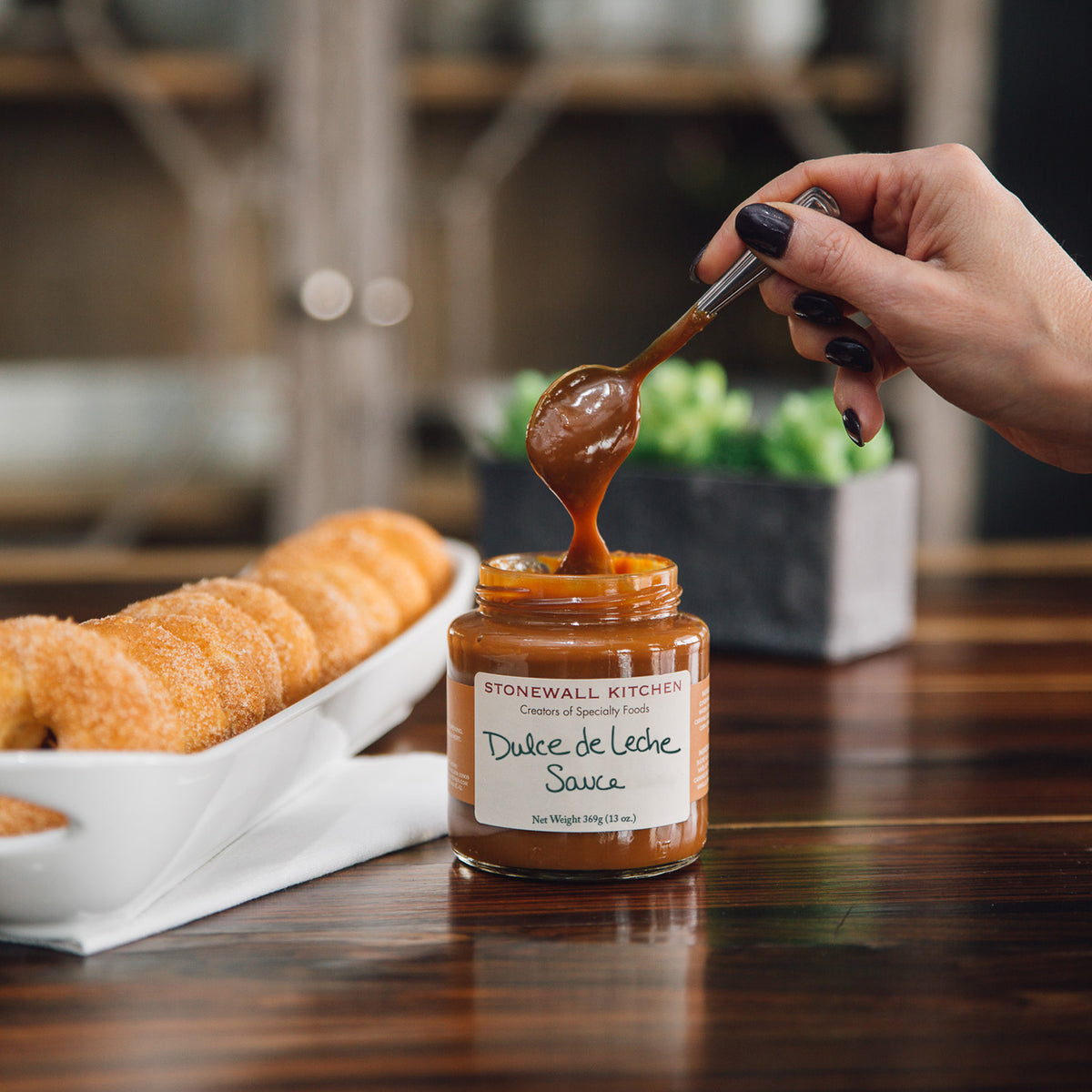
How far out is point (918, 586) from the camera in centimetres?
163

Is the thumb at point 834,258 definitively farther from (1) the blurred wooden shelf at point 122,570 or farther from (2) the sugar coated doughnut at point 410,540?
(1) the blurred wooden shelf at point 122,570

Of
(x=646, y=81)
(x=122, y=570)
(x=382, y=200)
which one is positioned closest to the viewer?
(x=122, y=570)

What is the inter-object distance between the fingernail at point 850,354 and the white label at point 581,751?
0.31 m

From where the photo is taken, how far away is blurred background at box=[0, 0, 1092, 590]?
8.16ft

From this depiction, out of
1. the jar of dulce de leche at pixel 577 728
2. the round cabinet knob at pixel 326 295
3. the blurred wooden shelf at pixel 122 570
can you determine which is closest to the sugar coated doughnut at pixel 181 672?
the jar of dulce de leche at pixel 577 728

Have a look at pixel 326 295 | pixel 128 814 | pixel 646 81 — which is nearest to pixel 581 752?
pixel 128 814

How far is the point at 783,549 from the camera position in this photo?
3.93 feet

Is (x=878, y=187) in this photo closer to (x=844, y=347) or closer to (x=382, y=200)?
(x=844, y=347)

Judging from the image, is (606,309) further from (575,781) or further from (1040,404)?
(575,781)

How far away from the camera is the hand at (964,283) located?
0.74m

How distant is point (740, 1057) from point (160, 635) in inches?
15.0

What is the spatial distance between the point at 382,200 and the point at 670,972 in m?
2.13

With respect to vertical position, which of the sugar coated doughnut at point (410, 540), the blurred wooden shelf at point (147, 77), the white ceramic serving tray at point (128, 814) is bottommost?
the white ceramic serving tray at point (128, 814)

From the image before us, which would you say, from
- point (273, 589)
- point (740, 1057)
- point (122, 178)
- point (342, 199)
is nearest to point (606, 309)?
point (342, 199)
